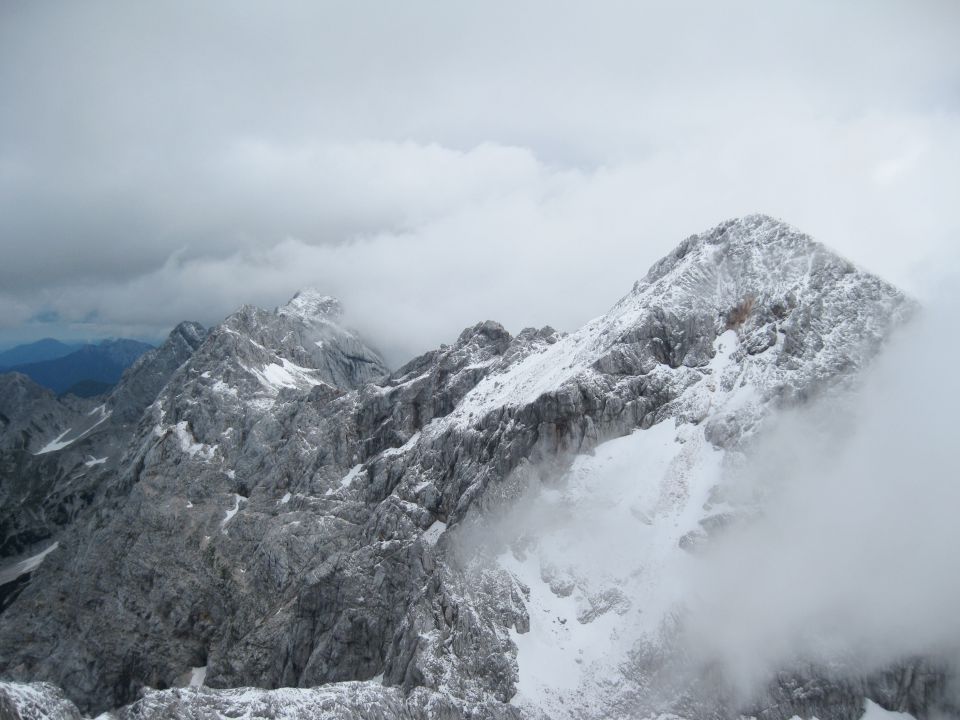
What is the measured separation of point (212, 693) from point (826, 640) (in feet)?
218

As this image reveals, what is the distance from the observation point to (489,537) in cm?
10019

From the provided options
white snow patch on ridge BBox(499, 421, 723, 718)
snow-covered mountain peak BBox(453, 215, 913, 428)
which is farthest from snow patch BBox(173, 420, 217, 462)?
white snow patch on ridge BBox(499, 421, 723, 718)

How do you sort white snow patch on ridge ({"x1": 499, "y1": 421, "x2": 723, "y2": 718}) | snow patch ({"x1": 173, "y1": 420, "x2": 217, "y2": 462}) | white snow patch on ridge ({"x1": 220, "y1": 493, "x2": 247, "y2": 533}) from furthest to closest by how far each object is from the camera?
snow patch ({"x1": 173, "y1": 420, "x2": 217, "y2": 462}) → white snow patch on ridge ({"x1": 220, "y1": 493, "x2": 247, "y2": 533}) → white snow patch on ridge ({"x1": 499, "y1": 421, "x2": 723, "y2": 718})

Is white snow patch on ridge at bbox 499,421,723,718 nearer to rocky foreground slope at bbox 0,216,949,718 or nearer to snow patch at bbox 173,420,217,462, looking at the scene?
rocky foreground slope at bbox 0,216,949,718

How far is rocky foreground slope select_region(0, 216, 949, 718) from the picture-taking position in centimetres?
7938

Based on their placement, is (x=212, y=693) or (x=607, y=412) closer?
(x=212, y=693)

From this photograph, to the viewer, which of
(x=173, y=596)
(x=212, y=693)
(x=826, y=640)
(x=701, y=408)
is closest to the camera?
(x=212, y=693)

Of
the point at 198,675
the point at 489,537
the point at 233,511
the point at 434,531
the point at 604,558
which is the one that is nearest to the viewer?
the point at 604,558

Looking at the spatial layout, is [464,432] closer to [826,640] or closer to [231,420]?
[826,640]

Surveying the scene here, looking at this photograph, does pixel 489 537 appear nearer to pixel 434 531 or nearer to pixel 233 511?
pixel 434 531

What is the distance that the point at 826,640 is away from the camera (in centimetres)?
7794


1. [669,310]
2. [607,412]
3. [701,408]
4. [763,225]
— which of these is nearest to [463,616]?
[607,412]

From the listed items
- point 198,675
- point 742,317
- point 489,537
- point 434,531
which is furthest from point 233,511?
point 742,317

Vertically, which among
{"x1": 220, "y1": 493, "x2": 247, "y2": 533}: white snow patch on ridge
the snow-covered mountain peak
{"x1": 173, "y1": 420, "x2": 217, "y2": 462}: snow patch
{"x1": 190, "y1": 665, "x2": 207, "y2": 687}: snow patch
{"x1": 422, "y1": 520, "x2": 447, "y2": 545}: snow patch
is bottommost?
{"x1": 190, "y1": 665, "x2": 207, "y2": 687}: snow patch
